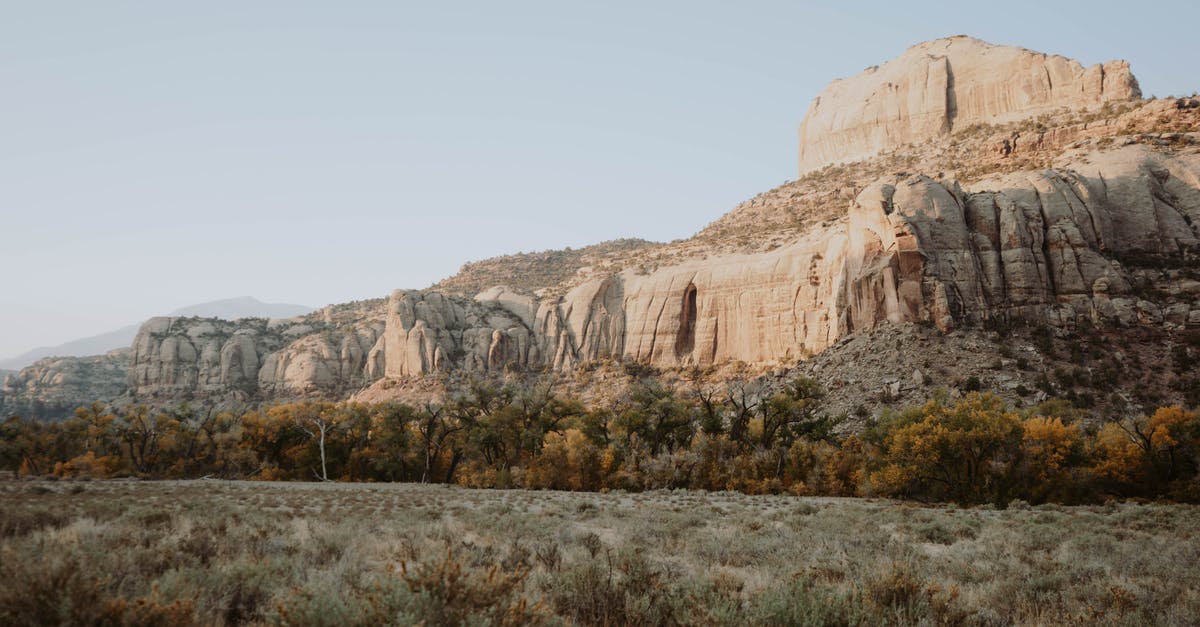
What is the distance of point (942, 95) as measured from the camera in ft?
276

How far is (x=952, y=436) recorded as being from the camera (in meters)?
28.5

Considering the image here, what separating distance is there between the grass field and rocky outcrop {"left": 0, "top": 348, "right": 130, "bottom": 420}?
102 metres

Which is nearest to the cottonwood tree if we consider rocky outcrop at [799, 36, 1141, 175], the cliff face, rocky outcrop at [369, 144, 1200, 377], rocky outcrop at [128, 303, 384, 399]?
the cliff face

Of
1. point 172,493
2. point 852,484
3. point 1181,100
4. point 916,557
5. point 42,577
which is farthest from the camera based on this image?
point 1181,100

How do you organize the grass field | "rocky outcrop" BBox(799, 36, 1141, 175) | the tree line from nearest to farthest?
the grass field
the tree line
"rocky outcrop" BBox(799, 36, 1141, 175)

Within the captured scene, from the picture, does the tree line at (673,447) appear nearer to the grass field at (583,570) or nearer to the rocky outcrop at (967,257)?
the rocky outcrop at (967,257)

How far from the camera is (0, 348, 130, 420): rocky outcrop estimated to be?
92.7 metres

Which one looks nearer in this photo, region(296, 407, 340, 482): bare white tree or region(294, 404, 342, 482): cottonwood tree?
region(296, 407, 340, 482): bare white tree

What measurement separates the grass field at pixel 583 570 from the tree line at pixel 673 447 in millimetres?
10117

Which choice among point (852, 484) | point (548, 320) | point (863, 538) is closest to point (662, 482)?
point (852, 484)

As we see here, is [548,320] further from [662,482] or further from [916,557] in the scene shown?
[916,557]

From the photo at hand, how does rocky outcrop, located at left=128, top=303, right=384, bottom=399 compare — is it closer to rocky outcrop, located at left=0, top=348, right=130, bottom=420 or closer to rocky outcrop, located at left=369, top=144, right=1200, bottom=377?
rocky outcrop, located at left=0, top=348, right=130, bottom=420

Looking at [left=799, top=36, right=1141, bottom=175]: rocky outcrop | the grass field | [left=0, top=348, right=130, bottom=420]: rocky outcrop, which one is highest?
[left=799, top=36, right=1141, bottom=175]: rocky outcrop

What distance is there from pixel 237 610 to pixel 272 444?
4818 centimetres
